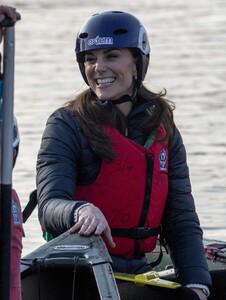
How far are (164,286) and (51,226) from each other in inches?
20.7

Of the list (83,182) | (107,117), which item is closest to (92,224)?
(83,182)

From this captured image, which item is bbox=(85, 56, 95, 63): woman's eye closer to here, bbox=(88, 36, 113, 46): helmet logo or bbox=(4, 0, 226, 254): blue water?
bbox=(88, 36, 113, 46): helmet logo

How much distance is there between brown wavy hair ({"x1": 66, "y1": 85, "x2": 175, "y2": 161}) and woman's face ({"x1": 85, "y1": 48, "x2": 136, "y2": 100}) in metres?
0.05

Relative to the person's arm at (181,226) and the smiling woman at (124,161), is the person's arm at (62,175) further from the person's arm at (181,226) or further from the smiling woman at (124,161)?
the person's arm at (181,226)

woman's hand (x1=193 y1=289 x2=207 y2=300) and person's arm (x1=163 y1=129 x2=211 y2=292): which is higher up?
person's arm (x1=163 y1=129 x2=211 y2=292)

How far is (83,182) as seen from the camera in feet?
22.6

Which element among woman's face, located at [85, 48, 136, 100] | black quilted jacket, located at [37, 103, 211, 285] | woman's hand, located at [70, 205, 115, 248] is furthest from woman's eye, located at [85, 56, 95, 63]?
woman's hand, located at [70, 205, 115, 248]

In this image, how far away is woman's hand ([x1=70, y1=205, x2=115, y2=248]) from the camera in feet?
20.9

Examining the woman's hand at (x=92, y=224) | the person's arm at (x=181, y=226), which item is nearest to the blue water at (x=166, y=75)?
the person's arm at (x=181, y=226)

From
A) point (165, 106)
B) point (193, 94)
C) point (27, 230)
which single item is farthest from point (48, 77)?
point (165, 106)

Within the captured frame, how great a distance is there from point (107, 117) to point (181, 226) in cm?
57

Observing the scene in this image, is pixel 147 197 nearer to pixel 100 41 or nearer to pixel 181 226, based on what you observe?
pixel 181 226

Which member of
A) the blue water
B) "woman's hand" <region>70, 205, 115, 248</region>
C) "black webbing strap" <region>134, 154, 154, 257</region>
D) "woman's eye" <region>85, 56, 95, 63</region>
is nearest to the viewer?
"woman's hand" <region>70, 205, 115, 248</region>

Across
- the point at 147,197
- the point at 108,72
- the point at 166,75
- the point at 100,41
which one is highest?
the point at 100,41
